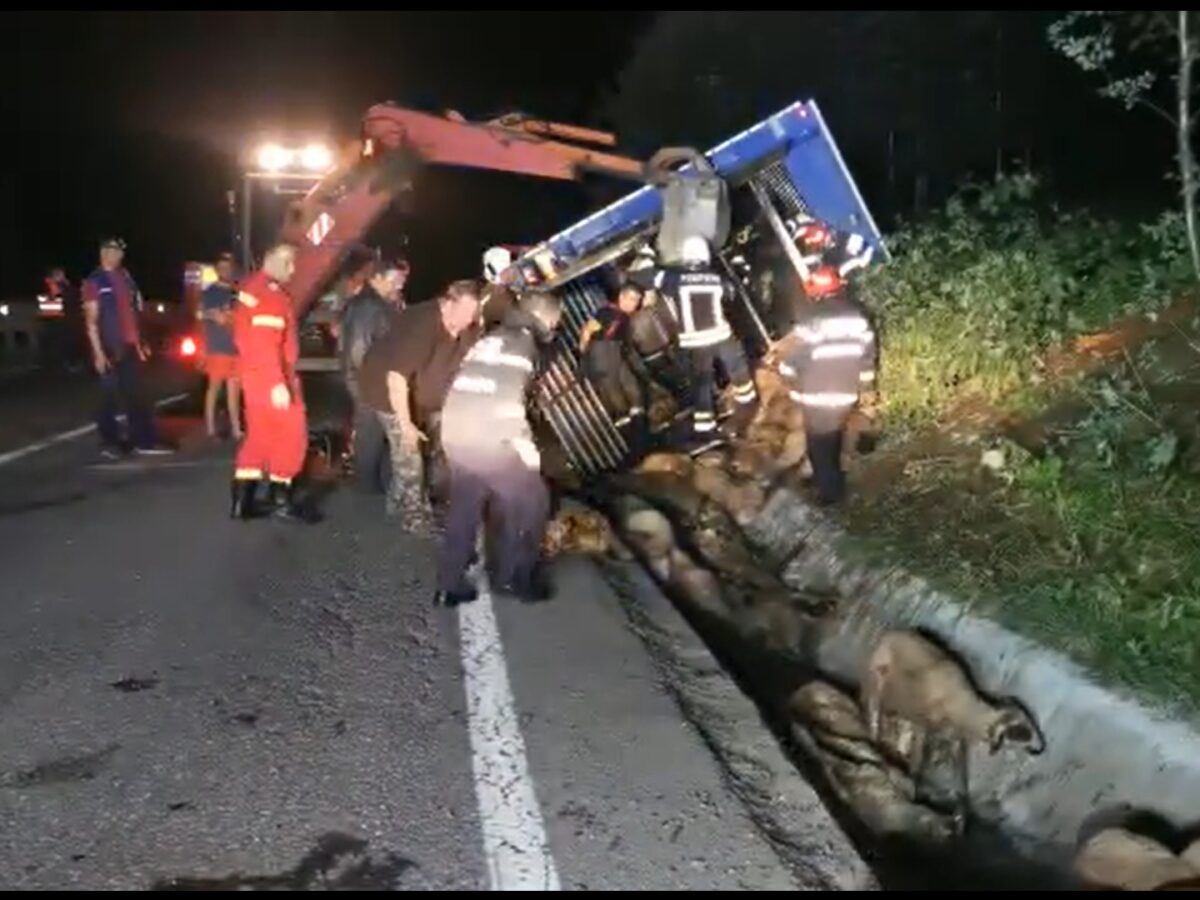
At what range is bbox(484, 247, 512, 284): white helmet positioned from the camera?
11117mm

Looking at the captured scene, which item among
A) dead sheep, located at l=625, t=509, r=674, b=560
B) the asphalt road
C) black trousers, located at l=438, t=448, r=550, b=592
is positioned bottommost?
the asphalt road

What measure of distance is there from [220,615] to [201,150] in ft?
138

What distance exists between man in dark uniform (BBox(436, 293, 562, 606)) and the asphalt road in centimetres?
22

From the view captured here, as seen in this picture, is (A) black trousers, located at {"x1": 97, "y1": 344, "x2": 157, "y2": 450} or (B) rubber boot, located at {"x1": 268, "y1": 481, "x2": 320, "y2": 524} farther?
(A) black trousers, located at {"x1": 97, "y1": 344, "x2": 157, "y2": 450}

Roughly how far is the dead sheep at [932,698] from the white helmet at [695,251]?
4.84m

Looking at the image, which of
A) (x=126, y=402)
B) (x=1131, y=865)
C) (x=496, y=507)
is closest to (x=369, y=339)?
(x=126, y=402)

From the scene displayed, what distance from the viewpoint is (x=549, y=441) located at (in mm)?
11375

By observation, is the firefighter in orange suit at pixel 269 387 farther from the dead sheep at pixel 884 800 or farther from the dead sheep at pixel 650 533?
the dead sheep at pixel 884 800

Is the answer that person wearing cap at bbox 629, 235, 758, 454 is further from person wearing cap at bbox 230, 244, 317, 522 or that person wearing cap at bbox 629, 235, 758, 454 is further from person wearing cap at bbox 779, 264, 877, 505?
person wearing cap at bbox 230, 244, 317, 522

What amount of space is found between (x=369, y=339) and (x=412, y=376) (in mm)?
1553

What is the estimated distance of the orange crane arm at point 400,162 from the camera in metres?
10.7

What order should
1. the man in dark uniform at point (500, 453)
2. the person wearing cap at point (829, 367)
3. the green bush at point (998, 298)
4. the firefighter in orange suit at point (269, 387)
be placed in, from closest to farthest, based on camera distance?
the man in dark uniform at point (500, 453), the person wearing cap at point (829, 367), the firefighter in orange suit at point (269, 387), the green bush at point (998, 298)

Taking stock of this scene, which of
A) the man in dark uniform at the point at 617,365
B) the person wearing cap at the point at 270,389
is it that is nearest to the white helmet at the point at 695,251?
the man in dark uniform at the point at 617,365

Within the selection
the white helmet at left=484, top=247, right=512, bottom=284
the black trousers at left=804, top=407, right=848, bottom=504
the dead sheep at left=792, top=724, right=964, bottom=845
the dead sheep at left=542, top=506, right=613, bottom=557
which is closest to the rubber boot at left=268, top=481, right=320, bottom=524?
the dead sheep at left=542, top=506, right=613, bottom=557
